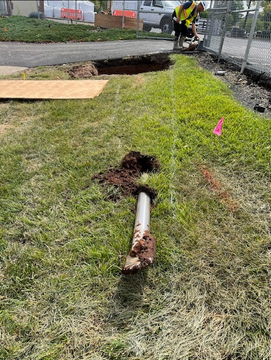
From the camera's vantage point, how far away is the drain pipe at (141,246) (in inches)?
59.9

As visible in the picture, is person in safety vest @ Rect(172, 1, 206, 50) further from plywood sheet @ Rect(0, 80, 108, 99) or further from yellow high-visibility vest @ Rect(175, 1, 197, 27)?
plywood sheet @ Rect(0, 80, 108, 99)

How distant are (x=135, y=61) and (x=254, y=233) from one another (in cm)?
751

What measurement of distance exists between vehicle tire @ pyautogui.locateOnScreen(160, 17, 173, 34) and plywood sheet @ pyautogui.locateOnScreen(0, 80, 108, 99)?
1026 cm

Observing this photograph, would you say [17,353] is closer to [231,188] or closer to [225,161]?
[231,188]

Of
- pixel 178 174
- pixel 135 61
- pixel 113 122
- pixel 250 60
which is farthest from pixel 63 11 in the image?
pixel 178 174

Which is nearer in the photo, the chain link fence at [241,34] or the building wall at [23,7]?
the chain link fence at [241,34]

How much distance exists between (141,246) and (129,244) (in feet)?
0.59

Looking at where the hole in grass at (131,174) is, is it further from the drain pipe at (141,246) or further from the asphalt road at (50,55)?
the asphalt road at (50,55)

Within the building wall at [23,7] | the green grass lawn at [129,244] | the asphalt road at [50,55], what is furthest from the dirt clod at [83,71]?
the building wall at [23,7]

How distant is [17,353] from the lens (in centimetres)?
126

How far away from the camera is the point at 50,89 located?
492cm

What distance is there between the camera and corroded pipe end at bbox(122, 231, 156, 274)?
59.6 inches

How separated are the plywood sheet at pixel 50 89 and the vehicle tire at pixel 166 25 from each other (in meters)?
10.3

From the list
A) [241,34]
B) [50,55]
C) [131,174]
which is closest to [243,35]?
[241,34]
